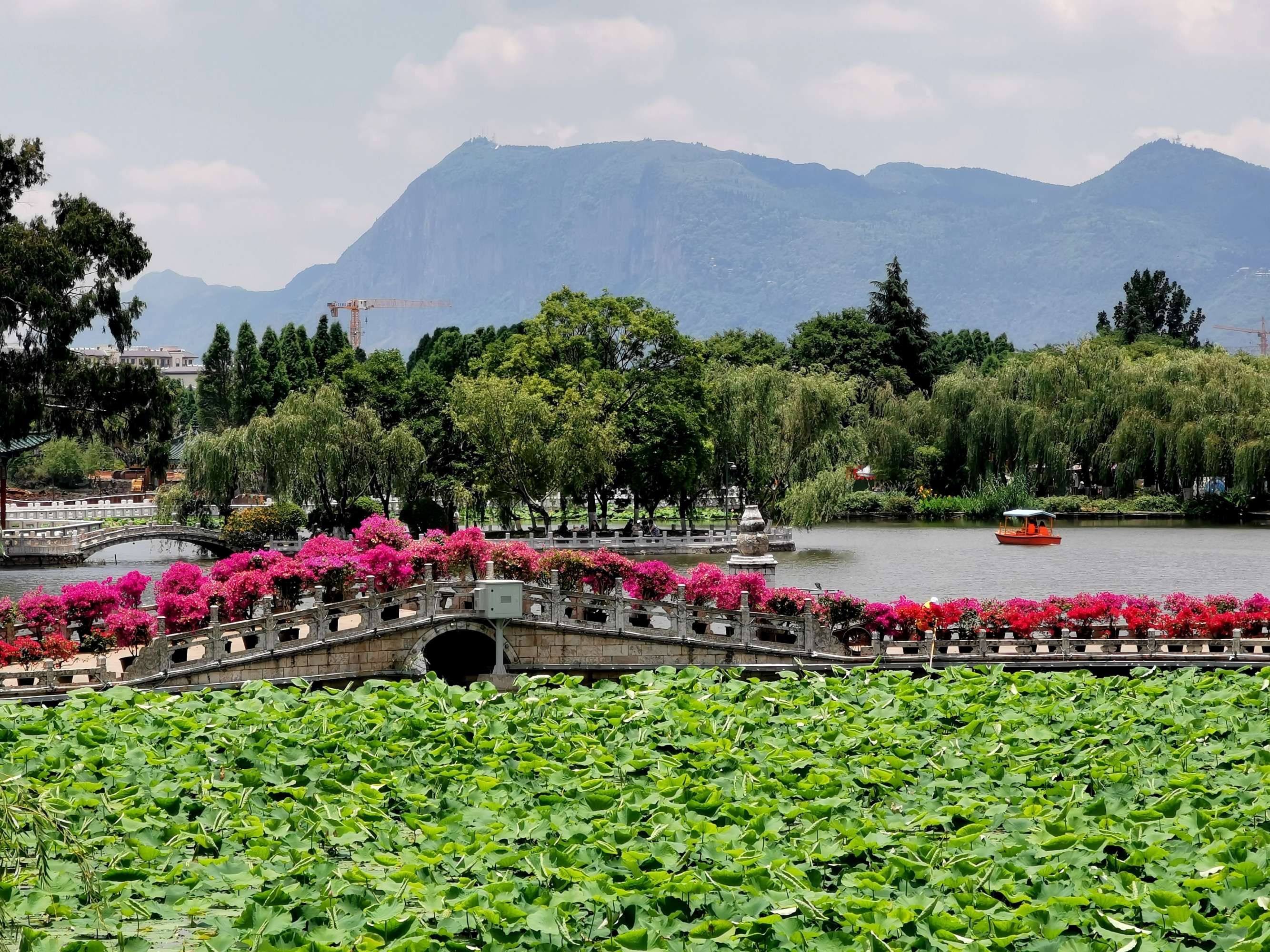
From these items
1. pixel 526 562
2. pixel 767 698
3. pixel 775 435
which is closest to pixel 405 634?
pixel 526 562

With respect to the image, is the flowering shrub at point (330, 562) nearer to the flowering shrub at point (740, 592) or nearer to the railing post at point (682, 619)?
the railing post at point (682, 619)

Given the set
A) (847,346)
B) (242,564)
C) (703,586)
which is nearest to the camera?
(703,586)

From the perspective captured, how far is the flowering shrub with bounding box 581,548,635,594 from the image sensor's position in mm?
26438

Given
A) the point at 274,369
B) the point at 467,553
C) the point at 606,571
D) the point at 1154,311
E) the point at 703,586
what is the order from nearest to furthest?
the point at 703,586 → the point at 606,571 → the point at 467,553 → the point at 274,369 → the point at 1154,311

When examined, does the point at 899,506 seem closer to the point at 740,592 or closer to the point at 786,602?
the point at 786,602

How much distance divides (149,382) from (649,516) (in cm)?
1976

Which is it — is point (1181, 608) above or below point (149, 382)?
below

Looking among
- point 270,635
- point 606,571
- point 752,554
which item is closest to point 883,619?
point 606,571

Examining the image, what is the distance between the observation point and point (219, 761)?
13.8 m

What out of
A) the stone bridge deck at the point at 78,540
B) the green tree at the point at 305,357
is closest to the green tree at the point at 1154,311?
the green tree at the point at 305,357

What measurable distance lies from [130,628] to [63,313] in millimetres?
19400

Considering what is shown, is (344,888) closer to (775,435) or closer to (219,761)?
(219,761)

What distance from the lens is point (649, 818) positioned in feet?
38.9

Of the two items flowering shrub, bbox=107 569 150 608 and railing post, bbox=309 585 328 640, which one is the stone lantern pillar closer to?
railing post, bbox=309 585 328 640
